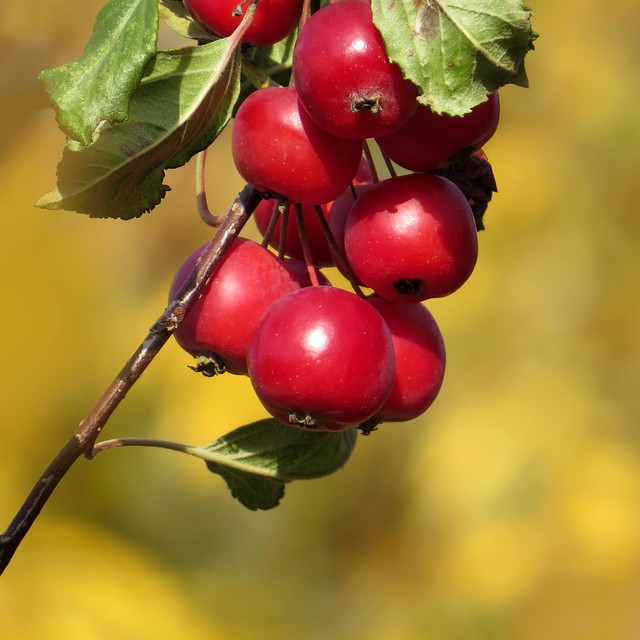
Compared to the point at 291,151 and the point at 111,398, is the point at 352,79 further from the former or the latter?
the point at 111,398

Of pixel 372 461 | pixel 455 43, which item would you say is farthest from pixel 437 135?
pixel 372 461

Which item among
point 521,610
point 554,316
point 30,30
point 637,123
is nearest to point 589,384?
point 554,316

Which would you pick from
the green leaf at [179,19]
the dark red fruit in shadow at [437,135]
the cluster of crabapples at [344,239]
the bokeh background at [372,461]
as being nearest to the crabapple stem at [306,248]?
the cluster of crabapples at [344,239]

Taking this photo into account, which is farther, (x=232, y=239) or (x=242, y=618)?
(x=242, y=618)

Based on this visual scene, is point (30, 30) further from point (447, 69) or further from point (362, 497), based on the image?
point (447, 69)

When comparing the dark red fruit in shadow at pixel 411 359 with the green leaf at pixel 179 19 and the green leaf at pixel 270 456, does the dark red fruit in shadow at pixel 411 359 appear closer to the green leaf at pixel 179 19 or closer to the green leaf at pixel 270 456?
the green leaf at pixel 270 456

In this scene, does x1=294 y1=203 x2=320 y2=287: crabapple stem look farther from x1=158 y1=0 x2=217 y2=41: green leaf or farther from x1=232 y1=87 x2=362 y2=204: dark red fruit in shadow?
x1=158 y1=0 x2=217 y2=41: green leaf
